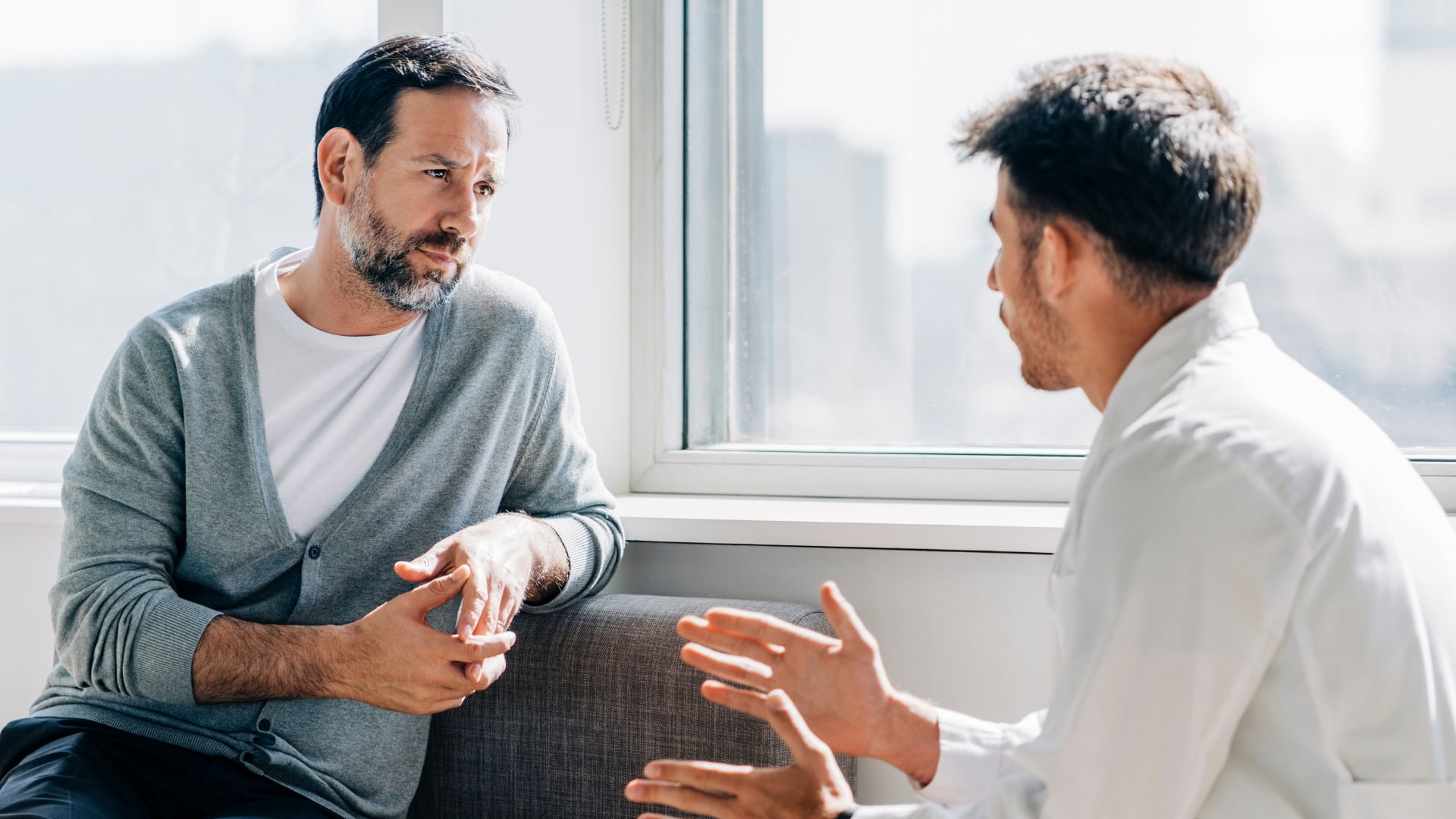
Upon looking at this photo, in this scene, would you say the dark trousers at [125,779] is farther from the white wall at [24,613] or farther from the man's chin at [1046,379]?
the man's chin at [1046,379]

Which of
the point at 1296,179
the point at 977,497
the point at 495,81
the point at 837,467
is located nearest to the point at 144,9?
the point at 495,81

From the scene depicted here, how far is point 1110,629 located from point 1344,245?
3.79 feet

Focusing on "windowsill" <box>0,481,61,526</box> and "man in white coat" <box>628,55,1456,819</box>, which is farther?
"windowsill" <box>0,481,61,526</box>

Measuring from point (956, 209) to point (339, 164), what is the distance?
0.95 metres

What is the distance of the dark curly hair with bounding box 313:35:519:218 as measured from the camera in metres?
1.47

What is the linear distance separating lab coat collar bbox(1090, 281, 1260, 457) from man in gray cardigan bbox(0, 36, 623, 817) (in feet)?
2.38

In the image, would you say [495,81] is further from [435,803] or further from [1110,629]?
[1110,629]

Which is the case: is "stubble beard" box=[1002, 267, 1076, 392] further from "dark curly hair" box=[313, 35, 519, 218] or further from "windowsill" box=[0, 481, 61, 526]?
"windowsill" box=[0, 481, 61, 526]

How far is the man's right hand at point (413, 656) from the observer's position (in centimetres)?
127

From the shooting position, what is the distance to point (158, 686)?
1.28 meters

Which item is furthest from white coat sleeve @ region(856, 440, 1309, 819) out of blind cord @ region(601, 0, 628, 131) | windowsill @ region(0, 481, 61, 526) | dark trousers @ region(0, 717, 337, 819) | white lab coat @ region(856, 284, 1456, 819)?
windowsill @ region(0, 481, 61, 526)

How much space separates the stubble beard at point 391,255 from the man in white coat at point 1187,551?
0.72 meters

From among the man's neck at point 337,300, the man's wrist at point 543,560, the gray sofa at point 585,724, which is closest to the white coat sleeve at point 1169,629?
the gray sofa at point 585,724

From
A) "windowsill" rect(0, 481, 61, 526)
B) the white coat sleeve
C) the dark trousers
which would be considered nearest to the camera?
the white coat sleeve
